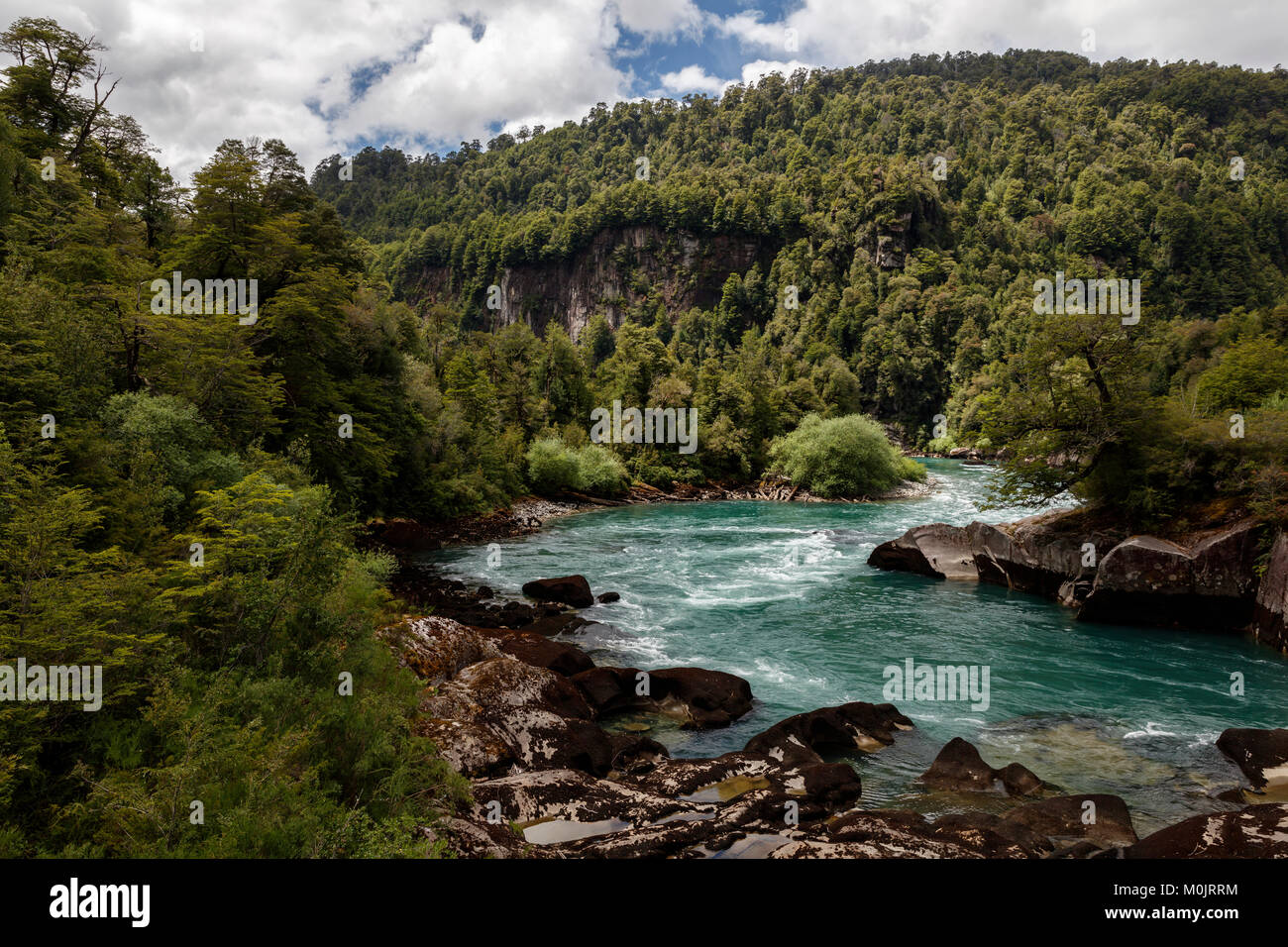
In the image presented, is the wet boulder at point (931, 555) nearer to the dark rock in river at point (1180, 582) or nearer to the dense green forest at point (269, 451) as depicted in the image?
the dense green forest at point (269, 451)

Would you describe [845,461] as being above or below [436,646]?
above

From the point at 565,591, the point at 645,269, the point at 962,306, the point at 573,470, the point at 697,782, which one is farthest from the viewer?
the point at 645,269

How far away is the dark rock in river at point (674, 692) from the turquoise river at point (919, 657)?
52 cm

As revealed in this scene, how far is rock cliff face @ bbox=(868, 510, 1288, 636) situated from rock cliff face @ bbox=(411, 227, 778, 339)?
159179 millimetres

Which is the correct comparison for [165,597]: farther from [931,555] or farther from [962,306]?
[962,306]

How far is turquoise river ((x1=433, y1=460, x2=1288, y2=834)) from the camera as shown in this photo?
1362 centimetres

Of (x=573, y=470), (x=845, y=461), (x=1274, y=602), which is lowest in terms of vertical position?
(x=1274, y=602)

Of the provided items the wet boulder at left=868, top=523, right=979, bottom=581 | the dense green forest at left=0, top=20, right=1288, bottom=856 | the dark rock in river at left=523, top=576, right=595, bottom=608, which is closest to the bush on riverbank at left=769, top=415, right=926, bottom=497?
the dense green forest at left=0, top=20, right=1288, bottom=856

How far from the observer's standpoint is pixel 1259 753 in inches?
515

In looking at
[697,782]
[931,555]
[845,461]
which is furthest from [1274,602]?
[845,461]

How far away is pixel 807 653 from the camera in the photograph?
20891mm

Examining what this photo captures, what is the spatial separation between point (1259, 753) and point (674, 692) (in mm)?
12337

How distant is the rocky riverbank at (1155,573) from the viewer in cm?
2191
